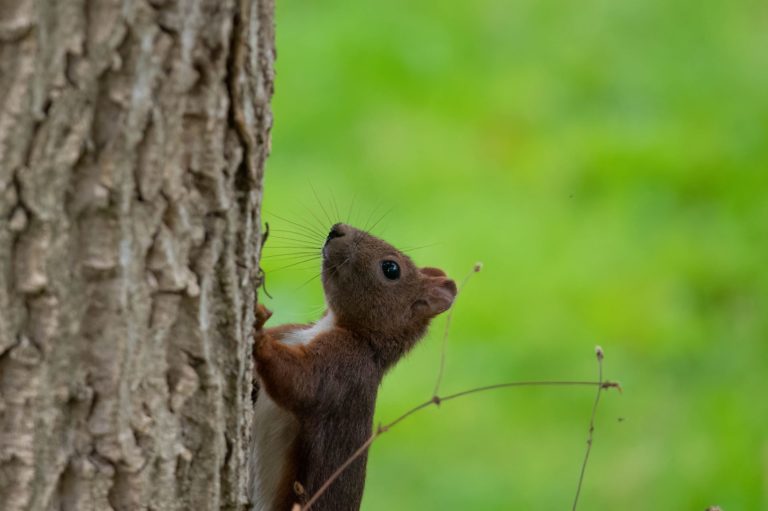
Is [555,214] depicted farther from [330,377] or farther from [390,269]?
[330,377]

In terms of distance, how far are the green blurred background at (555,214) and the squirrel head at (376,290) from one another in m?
0.77

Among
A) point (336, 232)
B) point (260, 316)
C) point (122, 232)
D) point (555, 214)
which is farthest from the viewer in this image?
point (555, 214)

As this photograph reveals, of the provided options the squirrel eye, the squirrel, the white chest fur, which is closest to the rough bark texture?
the squirrel

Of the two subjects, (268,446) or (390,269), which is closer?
(268,446)

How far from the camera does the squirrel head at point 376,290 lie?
4012mm

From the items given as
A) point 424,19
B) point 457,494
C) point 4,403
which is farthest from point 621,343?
point 4,403

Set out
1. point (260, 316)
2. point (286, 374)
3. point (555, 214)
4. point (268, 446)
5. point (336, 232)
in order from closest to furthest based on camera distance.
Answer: point (260, 316) < point (286, 374) < point (268, 446) < point (336, 232) < point (555, 214)

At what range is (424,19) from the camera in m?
7.97

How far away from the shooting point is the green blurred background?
5.63 meters

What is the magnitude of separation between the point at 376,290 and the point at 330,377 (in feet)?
1.86

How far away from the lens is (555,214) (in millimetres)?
6797

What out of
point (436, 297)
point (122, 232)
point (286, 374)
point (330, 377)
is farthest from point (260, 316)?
point (436, 297)

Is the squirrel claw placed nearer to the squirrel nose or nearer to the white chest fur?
the white chest fur

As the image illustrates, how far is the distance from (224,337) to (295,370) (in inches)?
32.8
